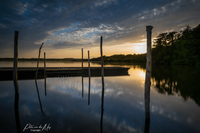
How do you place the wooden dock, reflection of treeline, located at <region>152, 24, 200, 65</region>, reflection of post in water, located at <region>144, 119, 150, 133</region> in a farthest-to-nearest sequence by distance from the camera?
1. reflection of treeline, located at <region>152, 24, 200, 65</region>
2. the wooden dock
3. reflection of post in water, located at <region>144, 119, 150, 133</region>

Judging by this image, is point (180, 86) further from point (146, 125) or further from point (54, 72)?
point (54, 72)

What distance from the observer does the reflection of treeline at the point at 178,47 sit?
41969mm

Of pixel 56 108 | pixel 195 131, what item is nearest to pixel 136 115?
pixel 195 131

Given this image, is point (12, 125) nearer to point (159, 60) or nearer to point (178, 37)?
point (159, 60)

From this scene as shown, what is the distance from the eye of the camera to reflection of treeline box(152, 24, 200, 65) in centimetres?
4197

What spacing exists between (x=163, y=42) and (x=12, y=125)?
6004 cm

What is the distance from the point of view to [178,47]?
45.2 meters

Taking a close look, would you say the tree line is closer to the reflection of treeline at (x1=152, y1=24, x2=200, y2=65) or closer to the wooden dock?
the reflection of treeline at (x1=152, y1=24, x2=200, y2=65)
